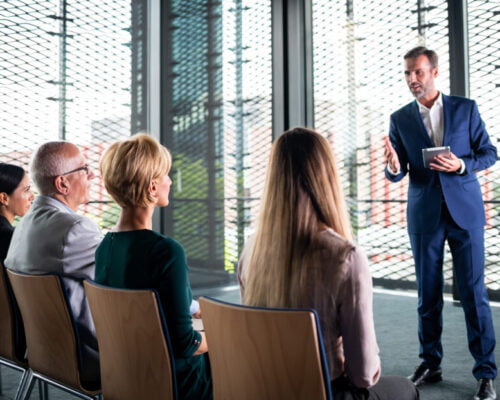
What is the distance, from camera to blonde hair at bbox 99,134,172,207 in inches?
72.8

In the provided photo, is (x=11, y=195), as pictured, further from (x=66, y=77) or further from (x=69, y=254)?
(x=66, y=77)

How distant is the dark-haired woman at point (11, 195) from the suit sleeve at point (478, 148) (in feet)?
7.57

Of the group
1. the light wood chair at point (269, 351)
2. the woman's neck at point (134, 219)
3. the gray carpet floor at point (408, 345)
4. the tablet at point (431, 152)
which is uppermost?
the tablet at point (431, 152)

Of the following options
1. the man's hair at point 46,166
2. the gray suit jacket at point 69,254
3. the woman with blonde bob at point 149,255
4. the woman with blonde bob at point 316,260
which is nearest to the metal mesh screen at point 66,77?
the man's hair at point 46,166

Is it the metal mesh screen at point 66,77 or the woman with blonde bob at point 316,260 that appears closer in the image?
the woman with blonde bob at point 316,260

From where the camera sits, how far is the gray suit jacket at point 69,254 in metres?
2.04

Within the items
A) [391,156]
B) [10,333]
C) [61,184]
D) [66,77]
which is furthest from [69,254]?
[66,77]

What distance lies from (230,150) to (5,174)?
8.96ft

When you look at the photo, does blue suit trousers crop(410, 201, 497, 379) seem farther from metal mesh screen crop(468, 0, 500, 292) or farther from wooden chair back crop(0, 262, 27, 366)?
metal mesh screen crop(468, 0, 500, 292)

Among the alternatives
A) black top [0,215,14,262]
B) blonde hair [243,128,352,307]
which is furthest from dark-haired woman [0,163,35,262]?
blonde hair [243,128,352,307]

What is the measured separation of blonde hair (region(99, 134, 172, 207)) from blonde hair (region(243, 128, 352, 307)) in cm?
51

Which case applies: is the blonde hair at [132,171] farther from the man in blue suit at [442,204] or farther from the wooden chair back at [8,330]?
the man in blue suit at [442,204]

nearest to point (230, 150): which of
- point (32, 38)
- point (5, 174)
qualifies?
point (32, 38)

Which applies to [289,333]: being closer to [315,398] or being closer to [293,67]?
[315,398]
